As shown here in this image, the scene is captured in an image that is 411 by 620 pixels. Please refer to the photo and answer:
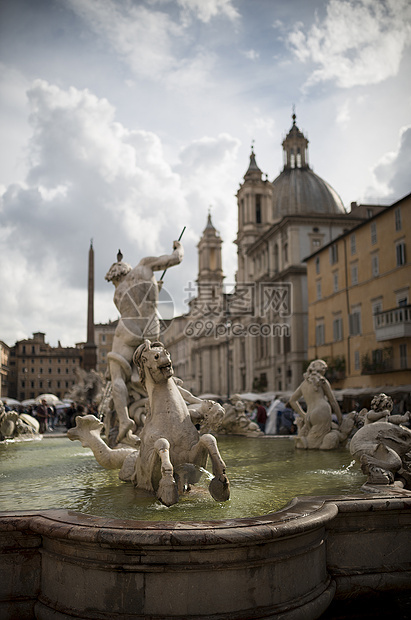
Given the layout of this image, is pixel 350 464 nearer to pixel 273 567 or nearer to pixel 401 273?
pixel 273 567

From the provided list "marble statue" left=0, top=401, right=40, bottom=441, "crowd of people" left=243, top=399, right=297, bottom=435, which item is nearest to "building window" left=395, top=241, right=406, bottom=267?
"crowd of people" left=243, top=399, right=297, bottom=435

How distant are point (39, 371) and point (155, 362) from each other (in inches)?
4418

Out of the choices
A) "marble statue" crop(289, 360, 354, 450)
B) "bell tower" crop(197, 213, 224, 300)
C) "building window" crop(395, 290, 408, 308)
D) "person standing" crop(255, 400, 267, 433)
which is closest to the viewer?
"marble statue" crop(289, 360, 354, 450)

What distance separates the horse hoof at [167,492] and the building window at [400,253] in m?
29.6

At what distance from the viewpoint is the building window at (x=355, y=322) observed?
35844 mm

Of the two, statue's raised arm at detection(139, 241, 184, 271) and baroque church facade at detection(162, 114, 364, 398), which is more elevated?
baroque church facade at detection(162, 114, 364, 398)

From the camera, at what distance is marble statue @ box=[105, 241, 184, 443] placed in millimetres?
6867

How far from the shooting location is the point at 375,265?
34.2 metres

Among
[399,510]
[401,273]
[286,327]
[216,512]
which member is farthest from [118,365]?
[286,327]

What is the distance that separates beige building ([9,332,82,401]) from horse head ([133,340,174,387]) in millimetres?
109246

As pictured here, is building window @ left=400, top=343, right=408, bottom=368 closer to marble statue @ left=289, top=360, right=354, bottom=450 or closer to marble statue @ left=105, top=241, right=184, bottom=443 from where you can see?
marble statue @ left=289, top=360, right=354, bottom=450

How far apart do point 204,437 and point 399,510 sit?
4.44ft

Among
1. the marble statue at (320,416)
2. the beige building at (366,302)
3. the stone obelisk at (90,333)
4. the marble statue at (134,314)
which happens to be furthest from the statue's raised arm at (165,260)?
the stone obelisk at (90,333)

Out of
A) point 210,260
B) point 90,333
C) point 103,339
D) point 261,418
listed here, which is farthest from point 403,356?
point 103,339
